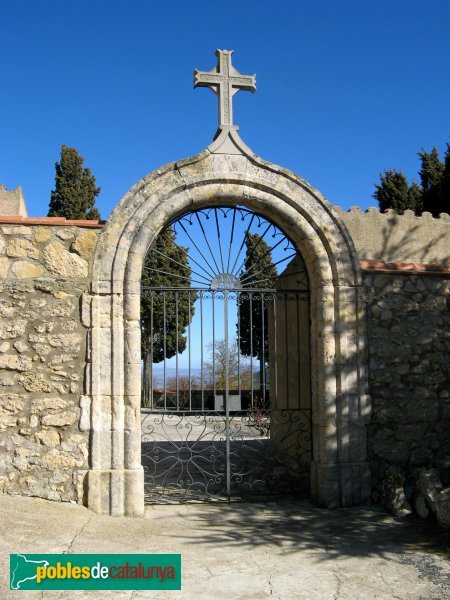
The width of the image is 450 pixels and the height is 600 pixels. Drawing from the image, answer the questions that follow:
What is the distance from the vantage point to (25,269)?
5.86 metres

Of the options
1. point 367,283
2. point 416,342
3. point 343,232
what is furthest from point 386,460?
point 343,232

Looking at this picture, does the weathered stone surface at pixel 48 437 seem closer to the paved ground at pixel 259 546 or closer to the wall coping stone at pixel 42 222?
the paved ground at pixel 259 546

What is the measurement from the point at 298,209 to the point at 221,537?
3472 mm

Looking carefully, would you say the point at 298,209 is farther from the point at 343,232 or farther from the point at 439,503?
the point at 439,503

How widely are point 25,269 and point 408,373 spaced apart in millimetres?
4343

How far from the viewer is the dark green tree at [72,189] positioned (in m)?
18.3

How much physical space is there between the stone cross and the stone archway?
1.05 feet

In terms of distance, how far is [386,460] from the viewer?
6.43 m

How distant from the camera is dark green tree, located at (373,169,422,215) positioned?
1673 centimetres

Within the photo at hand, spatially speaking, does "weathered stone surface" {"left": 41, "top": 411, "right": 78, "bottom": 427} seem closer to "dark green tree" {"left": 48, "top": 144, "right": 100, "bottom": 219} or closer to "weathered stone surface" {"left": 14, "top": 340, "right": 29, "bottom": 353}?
"weathered stone surface" {"left": 14, "top": 340, "right": 29, "bottom": 353}

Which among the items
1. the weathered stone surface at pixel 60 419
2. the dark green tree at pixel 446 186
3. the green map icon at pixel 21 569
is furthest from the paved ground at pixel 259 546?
the dark green tree at pixel 446 186

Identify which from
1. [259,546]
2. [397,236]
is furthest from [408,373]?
[397,236]

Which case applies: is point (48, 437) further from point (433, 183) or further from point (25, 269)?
point (433, 183)

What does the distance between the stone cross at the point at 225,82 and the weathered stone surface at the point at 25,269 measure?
2.55 meters
